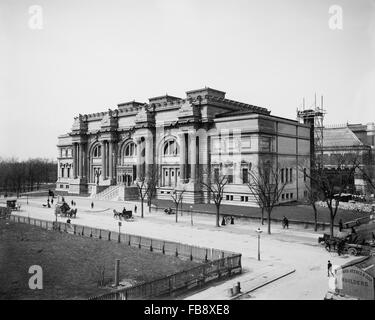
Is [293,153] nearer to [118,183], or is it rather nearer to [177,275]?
[118,183]

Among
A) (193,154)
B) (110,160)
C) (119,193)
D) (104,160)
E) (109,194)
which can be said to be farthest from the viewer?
(104,160)

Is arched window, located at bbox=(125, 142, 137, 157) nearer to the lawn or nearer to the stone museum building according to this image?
the stone museum building

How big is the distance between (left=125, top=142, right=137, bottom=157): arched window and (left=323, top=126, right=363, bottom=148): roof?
1898 inches

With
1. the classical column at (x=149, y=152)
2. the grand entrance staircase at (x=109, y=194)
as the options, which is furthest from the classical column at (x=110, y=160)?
the classical column at (x=149, y=152)

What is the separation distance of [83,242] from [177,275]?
16.1 m

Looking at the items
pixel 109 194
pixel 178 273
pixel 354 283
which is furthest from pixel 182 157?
pixel 354 283

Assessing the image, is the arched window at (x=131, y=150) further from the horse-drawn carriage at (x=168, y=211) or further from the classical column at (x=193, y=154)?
the horse-drawn carriage at (x=168, y=211)

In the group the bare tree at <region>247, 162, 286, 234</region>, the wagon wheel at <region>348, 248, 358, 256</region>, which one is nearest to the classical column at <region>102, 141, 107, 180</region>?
the bare tree at <region>247, 162, 286, 234</region>

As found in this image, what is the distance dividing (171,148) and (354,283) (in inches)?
2056

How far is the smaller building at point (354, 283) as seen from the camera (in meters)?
17.2

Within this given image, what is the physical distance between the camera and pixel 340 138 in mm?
92938

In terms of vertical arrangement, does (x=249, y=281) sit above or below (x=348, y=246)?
below

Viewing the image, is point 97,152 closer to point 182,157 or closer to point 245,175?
point 182,157

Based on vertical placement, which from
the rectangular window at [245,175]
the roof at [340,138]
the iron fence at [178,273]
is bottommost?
the iron fence at [178,273]
